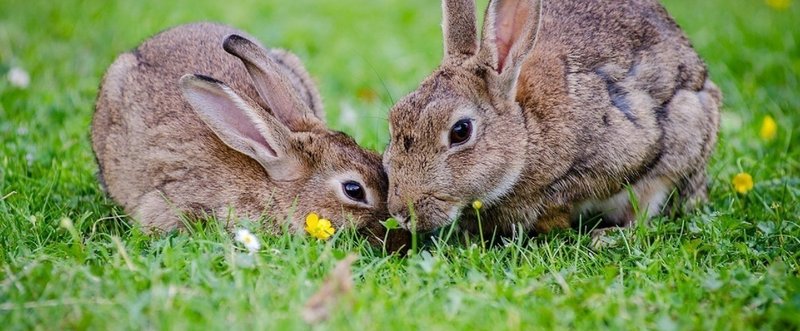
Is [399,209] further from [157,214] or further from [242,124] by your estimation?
[157,214]

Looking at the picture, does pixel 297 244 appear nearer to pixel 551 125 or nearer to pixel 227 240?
pixel 227 240

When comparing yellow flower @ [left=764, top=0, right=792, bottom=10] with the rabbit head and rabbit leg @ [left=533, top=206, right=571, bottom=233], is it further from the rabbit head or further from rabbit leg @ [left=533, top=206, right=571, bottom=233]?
the rabbit head

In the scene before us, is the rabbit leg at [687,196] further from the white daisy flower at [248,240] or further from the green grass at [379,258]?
the white daisy flower at [248,240]

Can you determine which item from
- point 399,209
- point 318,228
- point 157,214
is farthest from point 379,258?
point 157,214

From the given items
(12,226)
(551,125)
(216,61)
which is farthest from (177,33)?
(551,125)

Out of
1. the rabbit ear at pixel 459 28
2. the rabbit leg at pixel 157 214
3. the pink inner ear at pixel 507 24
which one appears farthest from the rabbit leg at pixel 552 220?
the rabbit leg at pixel 157 214

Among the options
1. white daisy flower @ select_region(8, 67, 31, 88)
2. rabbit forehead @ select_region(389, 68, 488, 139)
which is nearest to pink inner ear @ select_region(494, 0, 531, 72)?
rabbit forehead @ select_region(389, 68, 488, 139)

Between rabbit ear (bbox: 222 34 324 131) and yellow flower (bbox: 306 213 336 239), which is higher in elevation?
rabbit ear (bbox: 222 34 324 131)
